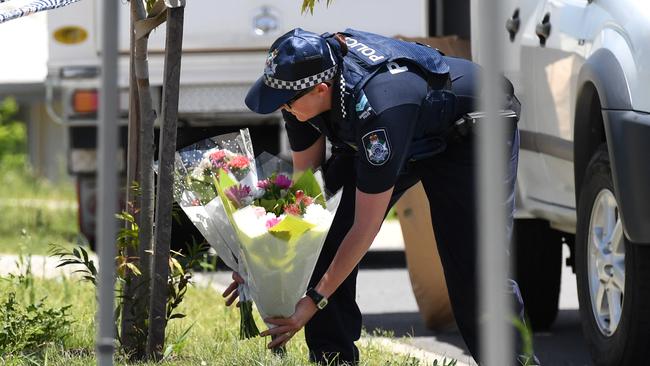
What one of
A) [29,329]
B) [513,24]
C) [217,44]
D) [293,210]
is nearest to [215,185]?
[293,210]

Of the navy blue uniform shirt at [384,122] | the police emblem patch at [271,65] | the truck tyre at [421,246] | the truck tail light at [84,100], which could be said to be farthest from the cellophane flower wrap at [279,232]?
the truck tail light at [84,100]

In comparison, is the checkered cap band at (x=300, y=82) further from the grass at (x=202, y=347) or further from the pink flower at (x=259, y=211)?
the grass at (x=202, y=347)

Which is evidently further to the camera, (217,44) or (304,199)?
(217,44)

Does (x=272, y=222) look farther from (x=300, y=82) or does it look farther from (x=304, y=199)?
(x=300, y=82)

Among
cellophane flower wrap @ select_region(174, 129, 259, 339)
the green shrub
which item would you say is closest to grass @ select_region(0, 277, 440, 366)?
the green shrub

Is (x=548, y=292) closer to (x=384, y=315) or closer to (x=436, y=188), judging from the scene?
(x=384, y=315)

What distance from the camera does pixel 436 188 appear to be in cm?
488

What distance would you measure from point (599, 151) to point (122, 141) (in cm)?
460

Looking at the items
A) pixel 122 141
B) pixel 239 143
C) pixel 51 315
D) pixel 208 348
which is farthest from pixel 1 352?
pixel 122 141

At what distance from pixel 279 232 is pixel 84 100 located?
17.4 feet

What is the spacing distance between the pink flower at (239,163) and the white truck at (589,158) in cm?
110

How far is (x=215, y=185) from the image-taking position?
15.7 feet

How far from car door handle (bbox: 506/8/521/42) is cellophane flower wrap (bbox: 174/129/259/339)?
2283 mm

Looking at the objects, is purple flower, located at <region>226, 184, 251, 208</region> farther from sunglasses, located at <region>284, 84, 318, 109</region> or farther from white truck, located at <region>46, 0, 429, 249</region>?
white truck, located at <region>46, 0, 429, 249</region>
